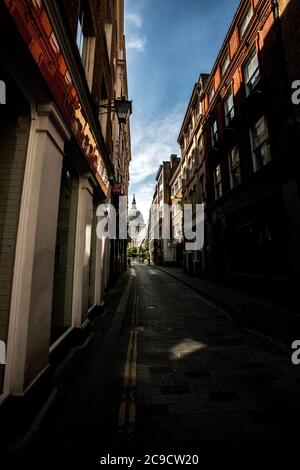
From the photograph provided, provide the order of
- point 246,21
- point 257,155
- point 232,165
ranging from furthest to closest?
point 232,165 < point 246,21 < point 257,155

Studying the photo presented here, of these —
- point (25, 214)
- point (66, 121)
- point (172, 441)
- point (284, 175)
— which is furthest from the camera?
point (284, 175)

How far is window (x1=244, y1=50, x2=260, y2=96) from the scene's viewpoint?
35.0ft

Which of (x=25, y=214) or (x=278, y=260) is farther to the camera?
(x=278, y=260)

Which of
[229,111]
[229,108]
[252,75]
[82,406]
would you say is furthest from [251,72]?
[82,406]

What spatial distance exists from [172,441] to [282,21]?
13100 millimetres

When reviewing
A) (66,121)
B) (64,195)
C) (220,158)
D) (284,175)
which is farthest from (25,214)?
(220,158)

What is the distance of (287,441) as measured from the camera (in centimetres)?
228

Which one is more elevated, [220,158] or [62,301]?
[220,158]

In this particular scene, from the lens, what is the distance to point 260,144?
1016cm

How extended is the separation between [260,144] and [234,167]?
2667 mm

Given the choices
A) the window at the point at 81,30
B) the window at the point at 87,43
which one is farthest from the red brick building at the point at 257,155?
the window at the point at 81,30

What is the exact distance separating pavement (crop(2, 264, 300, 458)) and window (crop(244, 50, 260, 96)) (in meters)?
11.7

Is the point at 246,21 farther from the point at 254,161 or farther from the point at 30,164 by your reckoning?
the point at 30,164
